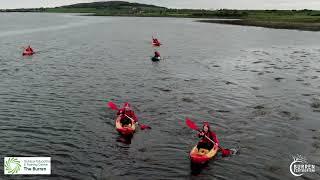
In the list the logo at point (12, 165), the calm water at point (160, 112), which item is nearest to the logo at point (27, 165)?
the logo at point (12, 165)

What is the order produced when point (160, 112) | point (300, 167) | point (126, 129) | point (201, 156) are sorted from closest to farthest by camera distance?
point (201, 156)
point (300, 167)
point (126, 129)
point (160, 112)

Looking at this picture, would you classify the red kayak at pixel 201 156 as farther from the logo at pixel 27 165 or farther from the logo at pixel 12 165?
the logo at pixel 12 165

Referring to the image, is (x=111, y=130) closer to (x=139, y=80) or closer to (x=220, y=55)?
(x=139, y=80)

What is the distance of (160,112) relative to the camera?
119 ft

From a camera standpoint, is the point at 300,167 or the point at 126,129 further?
the point at 126,129

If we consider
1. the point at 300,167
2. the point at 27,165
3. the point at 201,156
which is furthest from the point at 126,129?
the point at 300,167

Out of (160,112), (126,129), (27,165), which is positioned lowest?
(27,165)

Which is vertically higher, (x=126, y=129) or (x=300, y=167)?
(x=126, y=129)

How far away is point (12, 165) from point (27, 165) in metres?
1.02

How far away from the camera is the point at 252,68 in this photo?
197ft

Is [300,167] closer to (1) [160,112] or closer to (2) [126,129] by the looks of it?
(2) [126,129]

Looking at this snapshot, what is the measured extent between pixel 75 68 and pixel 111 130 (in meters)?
32.1

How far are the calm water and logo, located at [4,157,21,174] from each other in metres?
0.50

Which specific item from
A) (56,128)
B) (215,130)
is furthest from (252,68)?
(56,128)
